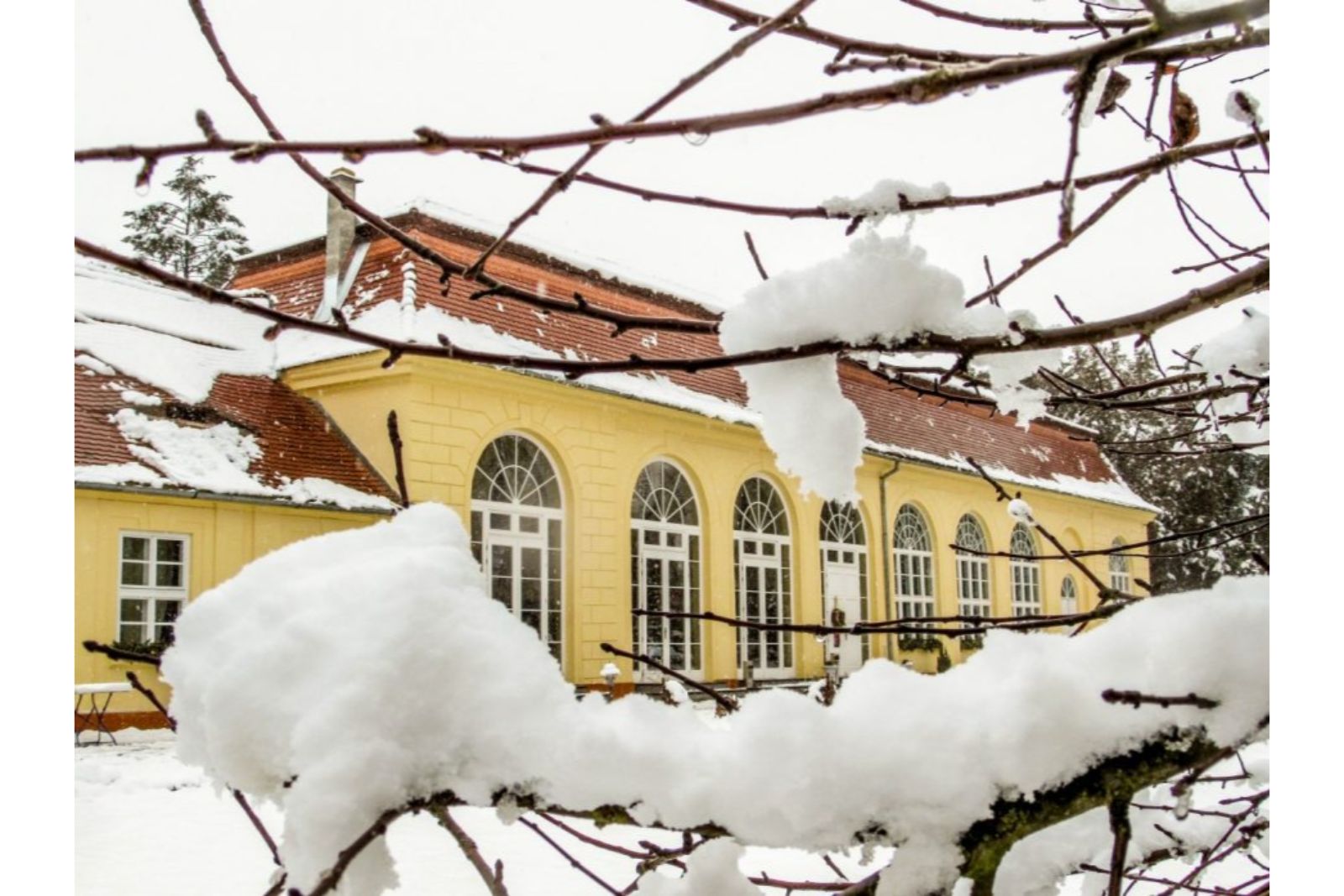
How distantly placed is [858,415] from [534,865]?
2.80 m

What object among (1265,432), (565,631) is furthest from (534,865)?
(565,631)

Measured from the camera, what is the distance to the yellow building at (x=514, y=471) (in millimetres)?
5770

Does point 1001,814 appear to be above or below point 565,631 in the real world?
above

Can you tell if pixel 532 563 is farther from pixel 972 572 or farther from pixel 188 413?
pixel 972 572

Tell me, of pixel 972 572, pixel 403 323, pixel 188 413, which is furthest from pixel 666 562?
pixel 972 572

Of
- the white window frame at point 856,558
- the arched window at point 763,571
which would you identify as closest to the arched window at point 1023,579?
the white window frame at point 856,558

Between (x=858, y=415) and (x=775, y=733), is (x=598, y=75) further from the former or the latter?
(x=775, y=733)

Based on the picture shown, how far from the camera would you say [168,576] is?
571cm

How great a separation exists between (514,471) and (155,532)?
8.29 feet

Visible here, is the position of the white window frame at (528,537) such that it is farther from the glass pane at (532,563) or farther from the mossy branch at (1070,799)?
the mossy branch at (1070,799)

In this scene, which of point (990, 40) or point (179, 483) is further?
point (179, 483)

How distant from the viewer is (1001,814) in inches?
19.4

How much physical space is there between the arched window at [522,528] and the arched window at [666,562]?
2.26 ft

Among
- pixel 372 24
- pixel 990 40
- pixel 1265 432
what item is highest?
pixel 372 24
